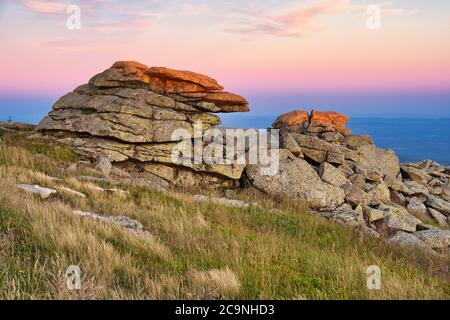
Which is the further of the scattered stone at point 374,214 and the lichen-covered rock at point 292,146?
the lichen-covered rock at point 292,146

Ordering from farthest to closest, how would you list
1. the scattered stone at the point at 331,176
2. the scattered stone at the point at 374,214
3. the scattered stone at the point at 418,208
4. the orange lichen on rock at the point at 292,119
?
1. the orange lichen on rock at the point at 292,119
2. the scattered stone at the point at 418,208
3. the scattered stone at the point at 331,176
4. the scattered stone at the point at 374,214

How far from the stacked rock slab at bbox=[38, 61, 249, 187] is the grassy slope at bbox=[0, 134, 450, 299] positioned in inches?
362

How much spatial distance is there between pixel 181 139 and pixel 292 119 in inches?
521

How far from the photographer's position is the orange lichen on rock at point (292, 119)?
32438 mm

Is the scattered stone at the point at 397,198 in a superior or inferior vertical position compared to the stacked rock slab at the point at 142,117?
inferior

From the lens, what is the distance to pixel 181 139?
73.0 ft

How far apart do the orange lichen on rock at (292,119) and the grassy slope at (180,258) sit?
20.9 meters

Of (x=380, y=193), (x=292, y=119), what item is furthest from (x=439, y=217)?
(x=292, y=119)

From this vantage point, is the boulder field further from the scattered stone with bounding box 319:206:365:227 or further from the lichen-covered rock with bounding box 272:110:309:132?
the lichen-covered rock with bounding box 272:110:309:132

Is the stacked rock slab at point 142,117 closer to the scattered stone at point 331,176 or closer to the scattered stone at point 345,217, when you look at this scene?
the scattered stone at point 331,176

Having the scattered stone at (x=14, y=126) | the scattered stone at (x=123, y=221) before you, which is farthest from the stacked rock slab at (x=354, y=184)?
the scattered stone at (x=14, y=126)

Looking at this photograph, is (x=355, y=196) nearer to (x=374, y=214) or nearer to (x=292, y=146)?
(x=374, y=214)

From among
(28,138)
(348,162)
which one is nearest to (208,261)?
(28,138)
